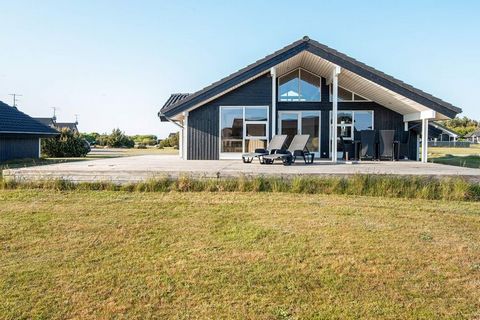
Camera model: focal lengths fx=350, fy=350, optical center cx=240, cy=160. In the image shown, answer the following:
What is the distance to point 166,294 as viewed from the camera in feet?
11.4

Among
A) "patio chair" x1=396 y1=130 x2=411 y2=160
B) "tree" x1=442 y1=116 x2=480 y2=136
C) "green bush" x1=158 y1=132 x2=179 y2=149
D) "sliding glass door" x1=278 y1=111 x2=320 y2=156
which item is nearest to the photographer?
"patio chair" x1=396 y1=130 x2=411 y2=160

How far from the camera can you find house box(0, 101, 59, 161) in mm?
17641

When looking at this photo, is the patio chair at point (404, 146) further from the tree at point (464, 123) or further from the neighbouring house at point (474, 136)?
the tree at point (464, 123)

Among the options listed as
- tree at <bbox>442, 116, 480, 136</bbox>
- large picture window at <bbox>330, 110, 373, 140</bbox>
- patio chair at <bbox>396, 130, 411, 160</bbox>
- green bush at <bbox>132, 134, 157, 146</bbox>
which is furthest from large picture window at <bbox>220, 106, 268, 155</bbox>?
tree at <bbox>442, 116, 480, 136</bbox>

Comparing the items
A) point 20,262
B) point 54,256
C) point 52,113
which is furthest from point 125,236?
point 52,113

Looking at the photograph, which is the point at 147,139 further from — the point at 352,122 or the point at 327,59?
the point at 327,59

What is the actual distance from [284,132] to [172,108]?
486 cm

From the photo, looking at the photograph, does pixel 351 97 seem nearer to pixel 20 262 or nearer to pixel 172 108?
pixel 172 108

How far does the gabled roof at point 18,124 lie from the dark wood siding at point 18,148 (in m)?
0.48

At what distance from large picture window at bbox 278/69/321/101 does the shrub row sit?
7634mm

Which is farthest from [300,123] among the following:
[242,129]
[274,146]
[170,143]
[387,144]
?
[170,143]

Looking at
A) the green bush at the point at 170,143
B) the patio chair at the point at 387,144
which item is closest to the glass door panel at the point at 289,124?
the patio chair at the point at 387,144

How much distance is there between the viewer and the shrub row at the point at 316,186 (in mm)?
7215

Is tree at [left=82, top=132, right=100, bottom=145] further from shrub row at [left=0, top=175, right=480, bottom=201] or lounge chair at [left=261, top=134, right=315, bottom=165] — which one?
shrub row at [left=0, top=175, right=480, bottom=201]
